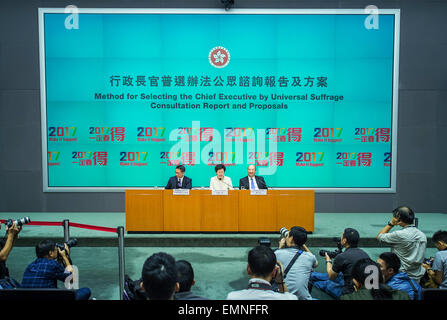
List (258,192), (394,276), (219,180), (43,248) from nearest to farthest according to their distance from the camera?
(394,276) < (43,248) < (258,192) < (219,180)

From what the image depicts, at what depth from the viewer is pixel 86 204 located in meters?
7.53

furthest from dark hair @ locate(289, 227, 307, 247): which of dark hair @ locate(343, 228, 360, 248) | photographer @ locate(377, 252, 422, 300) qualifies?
photographer @ locate(377, 252, 422, 300)

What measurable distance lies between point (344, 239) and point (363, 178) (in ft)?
14.8

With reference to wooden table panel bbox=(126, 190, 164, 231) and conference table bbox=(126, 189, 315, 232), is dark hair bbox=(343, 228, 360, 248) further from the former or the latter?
wooden table panel bbox=(126, 190, 164, 231)

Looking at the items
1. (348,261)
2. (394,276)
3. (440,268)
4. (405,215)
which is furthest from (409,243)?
(394,276)

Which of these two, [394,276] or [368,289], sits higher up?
[368,289]

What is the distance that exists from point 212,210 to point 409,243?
3.08 m

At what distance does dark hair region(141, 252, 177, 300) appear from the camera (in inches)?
74.1

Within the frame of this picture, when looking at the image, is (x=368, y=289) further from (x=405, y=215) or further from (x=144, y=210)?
(x=144, y=210)

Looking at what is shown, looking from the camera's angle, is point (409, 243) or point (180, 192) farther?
point (180, 192)

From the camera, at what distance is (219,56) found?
7.40 meters

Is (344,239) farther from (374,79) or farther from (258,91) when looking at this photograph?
(374,79)
